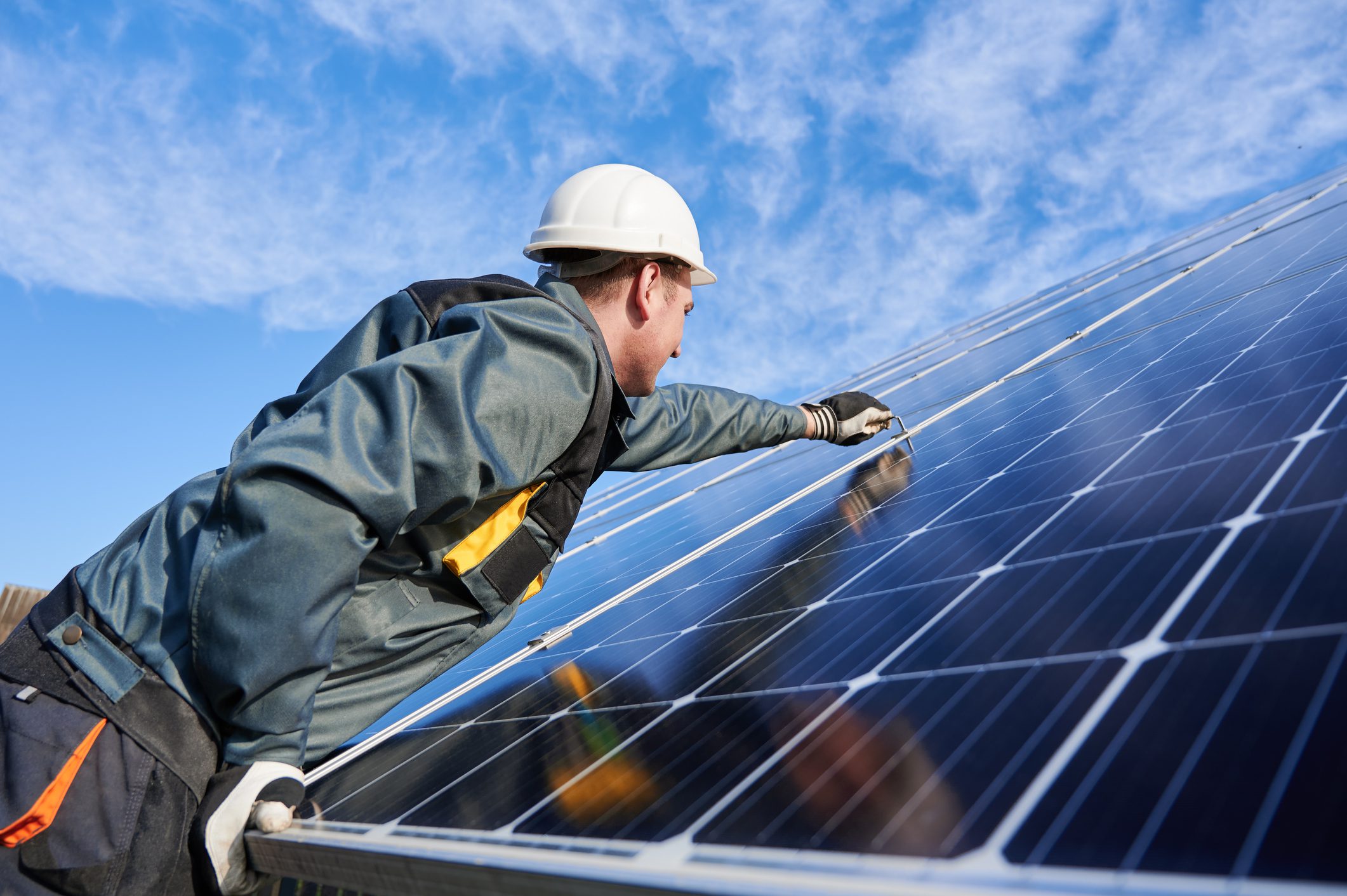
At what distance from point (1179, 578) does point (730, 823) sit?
3.72 ft

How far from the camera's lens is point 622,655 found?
11.9ft

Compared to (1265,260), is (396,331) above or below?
above

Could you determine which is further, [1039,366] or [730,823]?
[1039,366]

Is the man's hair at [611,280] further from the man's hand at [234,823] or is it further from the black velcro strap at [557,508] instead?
the man's hand at [234,823]

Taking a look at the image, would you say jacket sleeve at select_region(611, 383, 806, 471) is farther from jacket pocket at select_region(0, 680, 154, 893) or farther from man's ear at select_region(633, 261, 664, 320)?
jacket pocket at select_region(0, 680, 154, 893)

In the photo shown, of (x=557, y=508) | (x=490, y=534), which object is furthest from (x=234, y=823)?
(x=557, y=508)

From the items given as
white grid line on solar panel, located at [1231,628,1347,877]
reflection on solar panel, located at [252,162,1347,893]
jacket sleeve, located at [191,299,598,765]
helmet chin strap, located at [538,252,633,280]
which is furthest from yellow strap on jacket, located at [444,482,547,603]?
white grid line on solar panel, located at [1231,628,1347,877]

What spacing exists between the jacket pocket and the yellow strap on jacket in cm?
119

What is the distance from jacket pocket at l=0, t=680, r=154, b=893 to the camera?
9.18 feet

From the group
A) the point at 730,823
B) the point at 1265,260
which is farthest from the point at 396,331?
the point at 1265,260

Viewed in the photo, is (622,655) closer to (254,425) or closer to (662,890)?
(254,425)

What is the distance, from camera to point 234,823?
113 inches

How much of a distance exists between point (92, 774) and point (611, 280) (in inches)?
108

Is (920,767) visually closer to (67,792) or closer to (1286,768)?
(1286,768)
